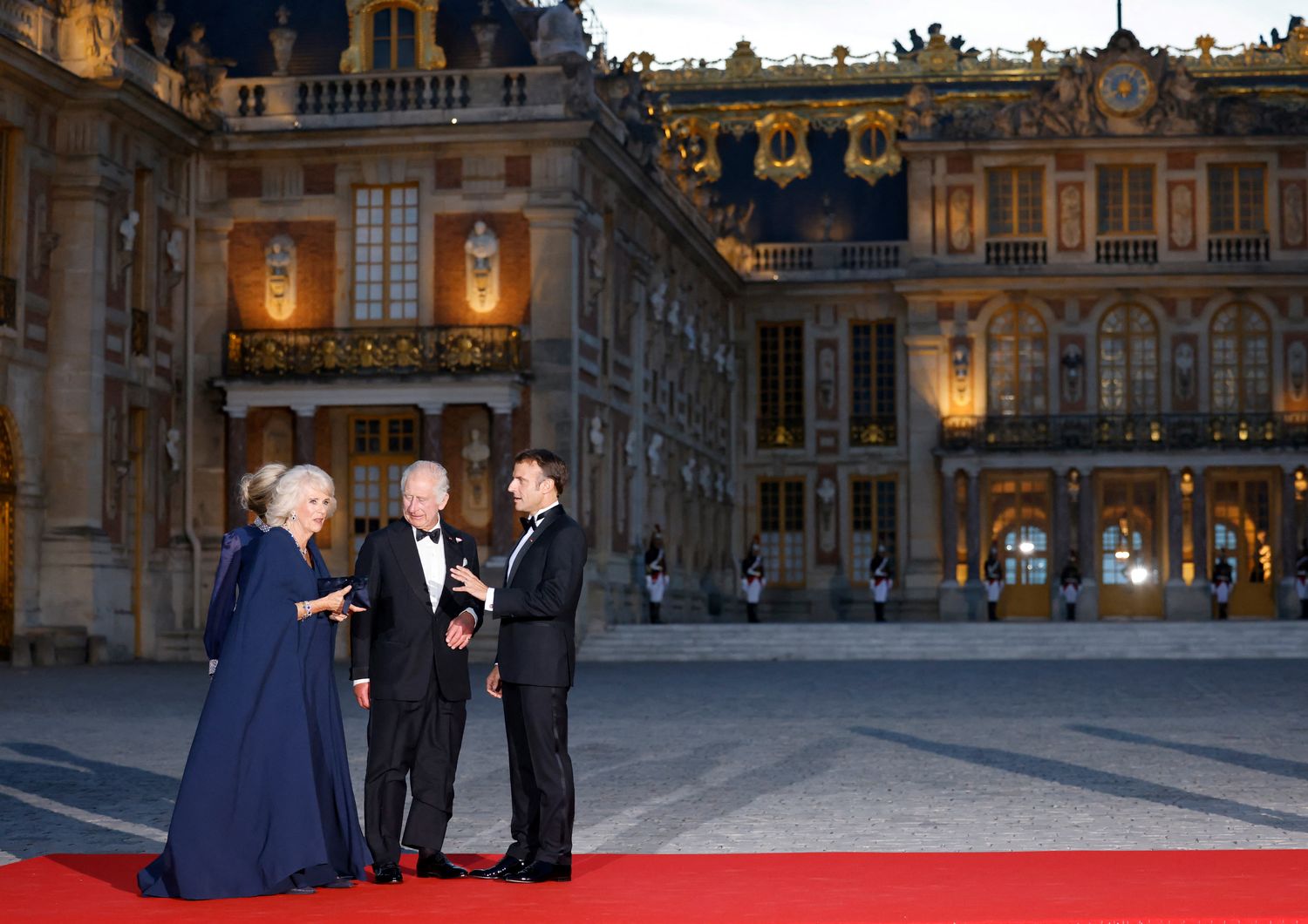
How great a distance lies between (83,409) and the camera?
27.5m

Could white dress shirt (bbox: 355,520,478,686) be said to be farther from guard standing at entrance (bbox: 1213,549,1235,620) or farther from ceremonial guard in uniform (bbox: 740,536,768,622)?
guard standing at entrance (bbox: 1213,549,1235,620)

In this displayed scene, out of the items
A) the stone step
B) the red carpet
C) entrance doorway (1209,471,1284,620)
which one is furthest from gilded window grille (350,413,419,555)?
the red carpet

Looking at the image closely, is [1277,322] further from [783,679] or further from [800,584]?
[783,679]

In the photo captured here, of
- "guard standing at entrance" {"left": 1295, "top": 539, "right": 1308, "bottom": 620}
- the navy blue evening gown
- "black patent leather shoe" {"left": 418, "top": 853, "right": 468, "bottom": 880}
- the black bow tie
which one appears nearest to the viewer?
the navy blue evening gown

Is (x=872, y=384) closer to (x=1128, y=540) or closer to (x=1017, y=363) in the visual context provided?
(x=1017, y=363)

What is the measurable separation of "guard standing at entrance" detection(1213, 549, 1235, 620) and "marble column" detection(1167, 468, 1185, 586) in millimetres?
2228

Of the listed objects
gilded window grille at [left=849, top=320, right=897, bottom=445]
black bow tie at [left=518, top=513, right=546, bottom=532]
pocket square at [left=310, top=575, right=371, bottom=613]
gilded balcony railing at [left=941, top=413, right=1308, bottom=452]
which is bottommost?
pocket square at [left=310, top=575, right=371, bottom=613]

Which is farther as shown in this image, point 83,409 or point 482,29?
point 482,29

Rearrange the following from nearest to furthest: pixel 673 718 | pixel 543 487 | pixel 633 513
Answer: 1. pixel 543 487
2. pixel 673 718
3. pixel 633 513

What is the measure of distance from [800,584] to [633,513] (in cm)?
1158

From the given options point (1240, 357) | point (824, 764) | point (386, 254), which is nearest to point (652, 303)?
point (386, 254)

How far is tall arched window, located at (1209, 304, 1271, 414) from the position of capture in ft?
145

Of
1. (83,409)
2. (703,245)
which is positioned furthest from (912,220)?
(83,409)

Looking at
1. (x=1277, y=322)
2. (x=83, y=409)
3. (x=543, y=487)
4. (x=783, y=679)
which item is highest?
(x=1277, y=322)
